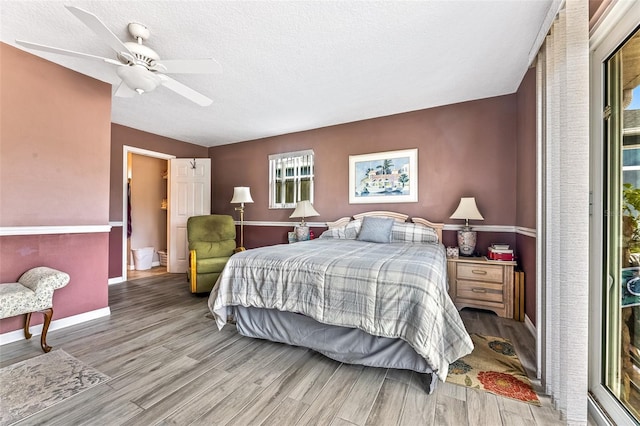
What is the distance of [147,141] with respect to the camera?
4.67 meters

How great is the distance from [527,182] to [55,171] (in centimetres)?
472


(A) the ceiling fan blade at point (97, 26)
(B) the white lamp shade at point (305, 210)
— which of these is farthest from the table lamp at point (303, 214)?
(A) the ceiling fan blade at point (97, 26)

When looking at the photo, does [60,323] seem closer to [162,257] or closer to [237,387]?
[237,387]

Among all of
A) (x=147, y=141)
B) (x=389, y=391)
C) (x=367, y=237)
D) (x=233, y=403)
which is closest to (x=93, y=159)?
(x=147, y=141)

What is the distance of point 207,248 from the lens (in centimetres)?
390

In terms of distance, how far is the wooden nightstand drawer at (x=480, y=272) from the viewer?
9.35 feet

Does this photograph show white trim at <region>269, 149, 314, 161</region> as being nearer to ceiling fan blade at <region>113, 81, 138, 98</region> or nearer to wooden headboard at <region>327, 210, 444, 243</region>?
wooden headboard at <region>327, 210, 444, 243</region>

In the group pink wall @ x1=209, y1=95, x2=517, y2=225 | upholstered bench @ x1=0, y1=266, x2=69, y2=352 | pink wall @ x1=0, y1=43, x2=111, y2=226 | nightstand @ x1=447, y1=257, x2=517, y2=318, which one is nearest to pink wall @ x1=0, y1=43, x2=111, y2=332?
pink wall @ x1=0, y1=43, x2=111, y2=226

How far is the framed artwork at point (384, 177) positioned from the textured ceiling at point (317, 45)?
0.72 m

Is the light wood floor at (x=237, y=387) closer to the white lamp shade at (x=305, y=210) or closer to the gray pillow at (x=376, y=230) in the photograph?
the gray pillow at (x=376, y=230)

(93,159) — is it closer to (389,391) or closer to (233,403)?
(233,403)

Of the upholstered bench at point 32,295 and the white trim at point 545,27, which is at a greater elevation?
the white trim at point 545,27

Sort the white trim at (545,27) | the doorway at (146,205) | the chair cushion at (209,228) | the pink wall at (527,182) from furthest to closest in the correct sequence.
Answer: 1. the doorway at (146,205)
2. the chair cushion at (209,228)
3. the pink wall at (527,182)
4. the white trim at (545,27)

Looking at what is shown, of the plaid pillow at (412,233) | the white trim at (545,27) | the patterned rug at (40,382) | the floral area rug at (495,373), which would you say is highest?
the white trim at (545,27)
